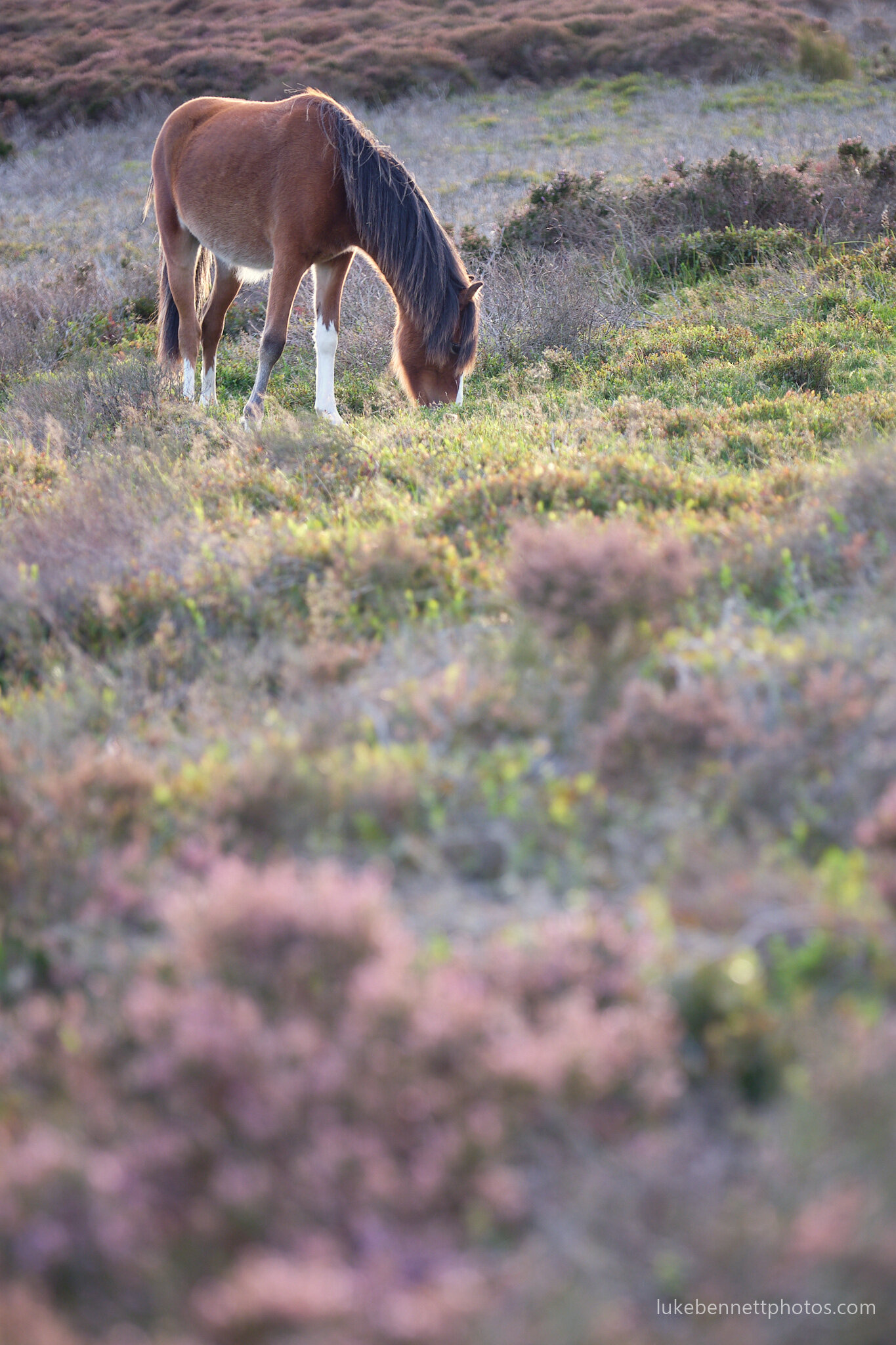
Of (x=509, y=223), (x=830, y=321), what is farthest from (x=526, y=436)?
(x=509, y=223)

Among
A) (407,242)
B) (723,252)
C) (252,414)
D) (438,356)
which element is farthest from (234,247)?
(723,252)

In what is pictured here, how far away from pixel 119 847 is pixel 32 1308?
3.51ft

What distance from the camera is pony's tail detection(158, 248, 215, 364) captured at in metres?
7.90

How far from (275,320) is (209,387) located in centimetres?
128

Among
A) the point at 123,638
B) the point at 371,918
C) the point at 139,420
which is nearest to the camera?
the point at 371,918

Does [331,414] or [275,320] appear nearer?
[331,414]

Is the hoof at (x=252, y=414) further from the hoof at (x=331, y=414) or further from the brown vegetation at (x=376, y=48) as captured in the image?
the brown vegetation at (x=376, y=48)

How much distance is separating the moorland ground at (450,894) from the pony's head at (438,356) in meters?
1.82

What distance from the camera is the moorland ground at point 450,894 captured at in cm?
125

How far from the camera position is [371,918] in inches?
65.3

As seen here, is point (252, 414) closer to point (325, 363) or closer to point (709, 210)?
point (325, 363)

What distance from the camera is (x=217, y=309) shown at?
317 inches

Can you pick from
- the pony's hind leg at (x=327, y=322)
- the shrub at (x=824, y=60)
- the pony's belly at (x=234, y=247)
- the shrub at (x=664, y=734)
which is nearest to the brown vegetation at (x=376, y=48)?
the shrub at (x=824, y=60)

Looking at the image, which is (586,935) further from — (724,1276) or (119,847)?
(119,847)
